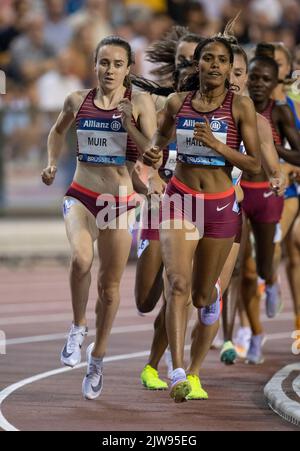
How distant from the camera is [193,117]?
9219mm

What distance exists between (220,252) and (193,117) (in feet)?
3.07

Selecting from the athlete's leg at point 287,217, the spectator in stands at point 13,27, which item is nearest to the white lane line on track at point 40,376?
the athlete's leg at point 287,217

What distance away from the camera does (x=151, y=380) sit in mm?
10328

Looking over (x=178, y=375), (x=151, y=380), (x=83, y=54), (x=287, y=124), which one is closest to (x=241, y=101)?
(x=178, y=375)

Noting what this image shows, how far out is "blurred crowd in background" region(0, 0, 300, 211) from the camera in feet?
65.6

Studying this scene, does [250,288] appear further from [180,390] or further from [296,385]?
[180,390]

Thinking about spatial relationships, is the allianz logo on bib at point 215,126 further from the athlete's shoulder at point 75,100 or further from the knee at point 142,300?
the knee at point 142,300

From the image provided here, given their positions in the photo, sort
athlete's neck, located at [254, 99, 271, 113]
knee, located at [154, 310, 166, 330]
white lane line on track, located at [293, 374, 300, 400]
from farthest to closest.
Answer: athlete's neck, located at [254, 99, 271, 113]
knee, located at [154, 310, 166, 330]
white lane line on track, located at [293, 374, 300, 400]

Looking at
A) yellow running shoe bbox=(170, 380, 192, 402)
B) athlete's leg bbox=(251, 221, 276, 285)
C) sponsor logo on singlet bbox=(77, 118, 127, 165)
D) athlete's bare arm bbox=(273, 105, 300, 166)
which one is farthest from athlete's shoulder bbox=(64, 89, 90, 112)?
athlete's leg bbox=(251, 221, 276, 285)

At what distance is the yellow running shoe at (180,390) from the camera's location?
8.90 metres

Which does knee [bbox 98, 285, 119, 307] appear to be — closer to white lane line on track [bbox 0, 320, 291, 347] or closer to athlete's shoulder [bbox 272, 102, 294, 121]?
athlete's shoulder [bbox 272, 102, 294, 121]

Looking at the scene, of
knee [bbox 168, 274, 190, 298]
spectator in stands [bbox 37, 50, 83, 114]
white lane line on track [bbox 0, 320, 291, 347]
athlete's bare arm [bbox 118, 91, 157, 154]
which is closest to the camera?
knee [bbox 168, 274, 190, 298]

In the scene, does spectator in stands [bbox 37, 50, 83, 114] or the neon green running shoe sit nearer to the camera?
the neon green running shoe

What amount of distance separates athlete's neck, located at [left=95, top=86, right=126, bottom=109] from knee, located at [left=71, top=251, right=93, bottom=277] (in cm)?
110
